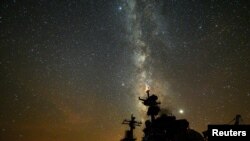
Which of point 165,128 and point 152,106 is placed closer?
point 165,128

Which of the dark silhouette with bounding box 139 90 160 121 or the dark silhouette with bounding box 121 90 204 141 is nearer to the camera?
the dark silhouette with bounding box 121 90 204 141

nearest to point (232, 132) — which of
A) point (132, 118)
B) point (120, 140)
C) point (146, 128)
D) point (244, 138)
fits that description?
point (244, 138)

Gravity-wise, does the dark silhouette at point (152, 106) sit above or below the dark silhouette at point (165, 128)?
above

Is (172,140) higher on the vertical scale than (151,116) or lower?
lower

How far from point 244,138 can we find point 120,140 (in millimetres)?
32819

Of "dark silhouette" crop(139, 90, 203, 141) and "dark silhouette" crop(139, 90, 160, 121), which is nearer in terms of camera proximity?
"dark silhouette" crop(139, 90, 203, 141)

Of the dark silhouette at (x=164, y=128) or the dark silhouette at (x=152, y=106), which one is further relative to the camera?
the dark silhouette at (x=152, y=106)

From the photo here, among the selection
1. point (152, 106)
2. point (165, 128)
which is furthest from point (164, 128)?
point (152, 106)

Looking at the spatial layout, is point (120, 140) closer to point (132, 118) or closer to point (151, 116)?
point (132, 118)

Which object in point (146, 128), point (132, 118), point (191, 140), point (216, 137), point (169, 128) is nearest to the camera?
point (216, 137)

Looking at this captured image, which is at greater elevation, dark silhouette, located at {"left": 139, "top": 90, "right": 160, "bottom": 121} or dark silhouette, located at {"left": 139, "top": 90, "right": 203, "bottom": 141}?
dark silhouette, located at {"left": 139, "top": 90, "right": 160, "bottom": 121}

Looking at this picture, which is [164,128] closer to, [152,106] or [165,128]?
[165,128]

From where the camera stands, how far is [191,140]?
32562 millimetres

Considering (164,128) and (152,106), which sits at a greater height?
(152,106)
